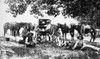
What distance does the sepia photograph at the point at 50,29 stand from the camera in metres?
2.23

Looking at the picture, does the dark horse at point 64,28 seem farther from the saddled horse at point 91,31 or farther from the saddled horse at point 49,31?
the saddled horse at point 91,31

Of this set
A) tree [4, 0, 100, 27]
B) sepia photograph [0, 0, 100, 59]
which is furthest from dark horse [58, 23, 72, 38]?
tree [4, 0, 100, 27]

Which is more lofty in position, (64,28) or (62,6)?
(62,6)

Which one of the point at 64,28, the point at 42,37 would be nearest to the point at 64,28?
the point at 64,28

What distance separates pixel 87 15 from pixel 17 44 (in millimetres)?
822

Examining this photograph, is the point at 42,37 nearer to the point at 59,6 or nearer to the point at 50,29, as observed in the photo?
the point at 50,29

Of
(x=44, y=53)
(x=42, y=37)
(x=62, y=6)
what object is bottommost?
(x=44, y=53)

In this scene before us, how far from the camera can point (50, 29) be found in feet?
7.48

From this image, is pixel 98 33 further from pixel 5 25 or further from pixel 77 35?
pixel 5 25

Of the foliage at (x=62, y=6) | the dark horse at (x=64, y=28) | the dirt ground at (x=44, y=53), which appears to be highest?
the foliage at (x=62, y=6)

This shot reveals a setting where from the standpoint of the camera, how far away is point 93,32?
88.8 inches

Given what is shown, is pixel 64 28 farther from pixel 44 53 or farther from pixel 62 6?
pixel 44 53

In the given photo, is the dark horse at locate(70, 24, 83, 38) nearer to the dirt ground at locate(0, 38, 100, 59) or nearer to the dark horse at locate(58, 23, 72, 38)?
the dark horse at locate(58, 23, 72, 38)

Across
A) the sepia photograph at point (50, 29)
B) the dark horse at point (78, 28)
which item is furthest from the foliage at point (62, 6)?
the dark horse at point (78, 28)
